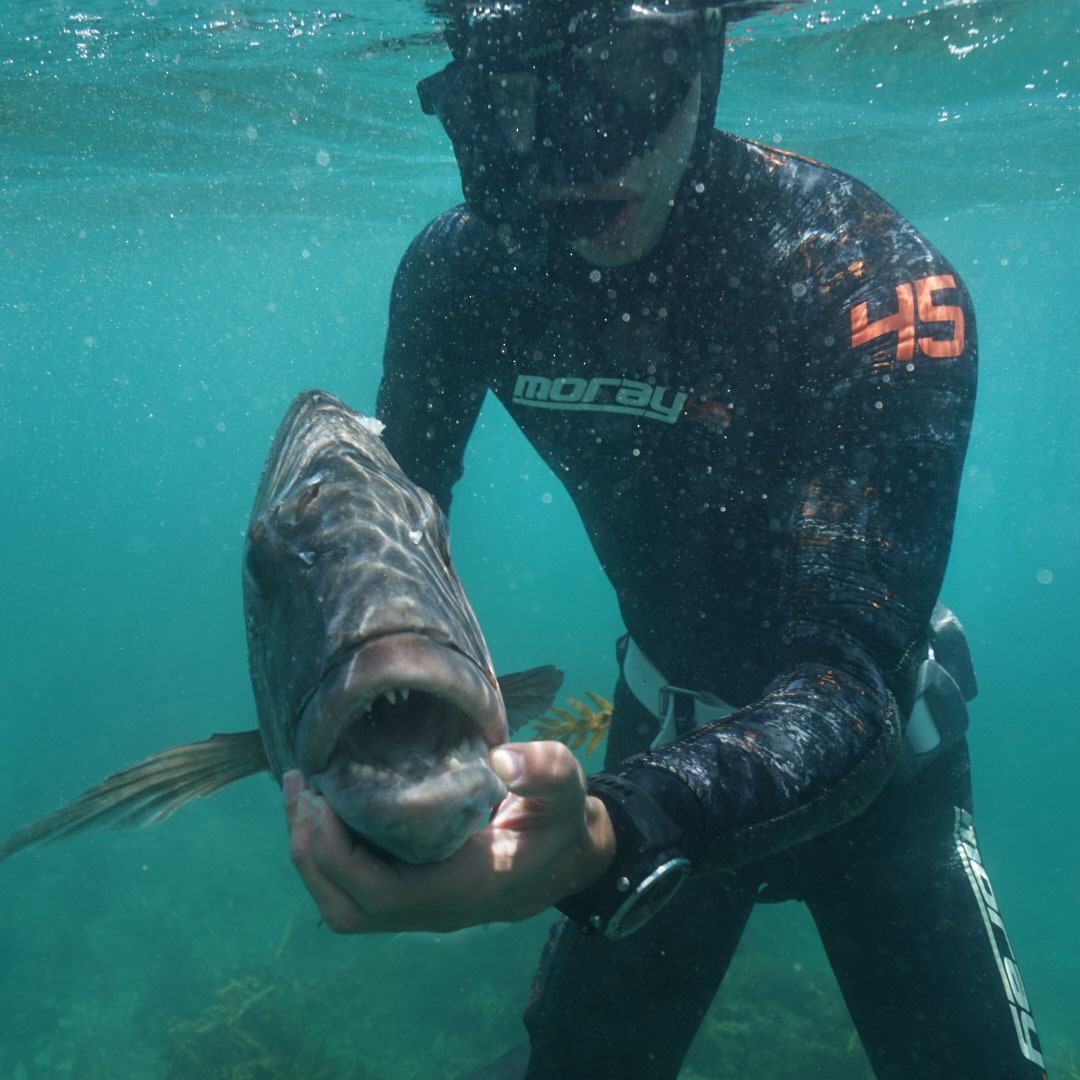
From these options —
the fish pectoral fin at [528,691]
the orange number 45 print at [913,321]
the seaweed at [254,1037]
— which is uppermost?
the orange number 45 print at [913,321]

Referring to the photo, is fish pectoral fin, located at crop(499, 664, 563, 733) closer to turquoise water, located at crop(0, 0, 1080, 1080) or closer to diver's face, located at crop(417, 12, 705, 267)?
diver's face, located at crop(417, 12, 705, 267)

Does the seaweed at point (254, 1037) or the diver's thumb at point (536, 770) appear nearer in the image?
the diver's thumb at point (536, 770)

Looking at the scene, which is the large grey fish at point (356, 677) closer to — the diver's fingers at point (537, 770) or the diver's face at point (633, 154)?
the diver's fingers at point (537, 770)

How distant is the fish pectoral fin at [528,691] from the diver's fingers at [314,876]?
105 cm

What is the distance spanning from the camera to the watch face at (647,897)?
1.38m

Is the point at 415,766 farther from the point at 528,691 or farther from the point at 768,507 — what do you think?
the point at 768,507

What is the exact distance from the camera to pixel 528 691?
2.36 metres

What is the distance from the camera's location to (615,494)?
124 inches

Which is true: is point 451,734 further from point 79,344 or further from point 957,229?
point 79,344

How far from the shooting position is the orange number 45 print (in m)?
2.00

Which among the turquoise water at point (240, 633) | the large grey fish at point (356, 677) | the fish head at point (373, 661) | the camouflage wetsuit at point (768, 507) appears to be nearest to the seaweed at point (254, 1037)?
the turquoise water at point (240, 633)

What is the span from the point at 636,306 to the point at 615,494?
75 cm

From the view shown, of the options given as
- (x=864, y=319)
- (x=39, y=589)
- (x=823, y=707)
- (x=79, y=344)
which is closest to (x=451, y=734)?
(x=823, y=707)

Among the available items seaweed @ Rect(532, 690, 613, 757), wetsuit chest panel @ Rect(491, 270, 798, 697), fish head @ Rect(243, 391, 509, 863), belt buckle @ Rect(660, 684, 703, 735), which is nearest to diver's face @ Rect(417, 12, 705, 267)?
wetsuit chest panel @ Rect(491, 270, 798, 697)
